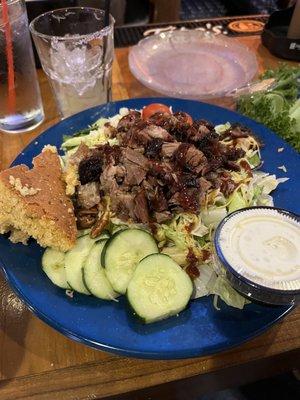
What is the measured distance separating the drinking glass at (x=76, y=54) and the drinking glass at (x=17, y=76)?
0.09 metres

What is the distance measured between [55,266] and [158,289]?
0.45 meters

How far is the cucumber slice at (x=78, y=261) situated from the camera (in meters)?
1.56

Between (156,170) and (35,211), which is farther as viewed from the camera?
(156,170)

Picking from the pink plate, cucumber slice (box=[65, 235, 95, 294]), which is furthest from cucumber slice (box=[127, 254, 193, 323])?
the pink plate

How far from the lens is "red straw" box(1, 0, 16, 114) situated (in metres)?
2.16

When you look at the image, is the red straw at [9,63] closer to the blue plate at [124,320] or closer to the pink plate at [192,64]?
the pink plate at [192,64]

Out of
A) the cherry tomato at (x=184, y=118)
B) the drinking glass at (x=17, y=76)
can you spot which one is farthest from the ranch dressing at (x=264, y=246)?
the drinking glass at (x=17, y=76)

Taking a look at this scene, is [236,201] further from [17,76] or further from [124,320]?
[17,76]

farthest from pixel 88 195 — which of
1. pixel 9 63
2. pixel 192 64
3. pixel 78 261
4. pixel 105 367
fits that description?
pixel 192 64

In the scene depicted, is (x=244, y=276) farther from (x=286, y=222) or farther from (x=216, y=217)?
(x=216, y=217)

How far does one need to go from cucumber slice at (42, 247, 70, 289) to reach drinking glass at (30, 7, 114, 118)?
1.31m

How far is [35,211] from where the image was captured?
1.67 meters

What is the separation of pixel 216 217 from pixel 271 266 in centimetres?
54

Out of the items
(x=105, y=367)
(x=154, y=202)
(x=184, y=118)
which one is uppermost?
(x=184, y=118)
